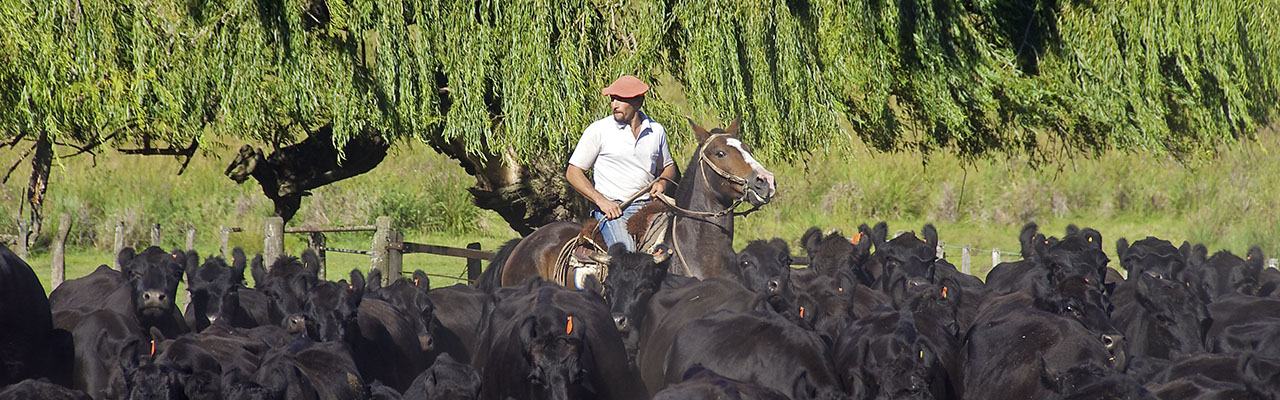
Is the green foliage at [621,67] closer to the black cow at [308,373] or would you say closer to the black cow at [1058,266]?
the black cow at [1058,266]

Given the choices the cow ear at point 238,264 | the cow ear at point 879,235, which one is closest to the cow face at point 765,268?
the cow ear at point 879,235

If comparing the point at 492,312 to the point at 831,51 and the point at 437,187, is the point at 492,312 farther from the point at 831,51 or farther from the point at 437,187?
the point at 437,187

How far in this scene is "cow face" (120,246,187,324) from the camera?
8.93m

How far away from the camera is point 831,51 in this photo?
47.0 feet

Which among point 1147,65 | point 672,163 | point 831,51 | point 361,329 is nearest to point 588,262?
point 672,163

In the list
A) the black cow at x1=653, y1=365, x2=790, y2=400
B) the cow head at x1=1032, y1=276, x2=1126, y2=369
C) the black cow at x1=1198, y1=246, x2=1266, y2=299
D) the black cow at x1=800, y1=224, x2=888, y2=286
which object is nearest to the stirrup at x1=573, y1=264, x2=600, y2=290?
the black cow at x1=800, y1=224, x2=888, y2=286

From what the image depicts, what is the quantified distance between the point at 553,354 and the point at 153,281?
3.85 metres

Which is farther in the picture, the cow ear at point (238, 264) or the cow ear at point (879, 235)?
the cow ear at point (879, 235)

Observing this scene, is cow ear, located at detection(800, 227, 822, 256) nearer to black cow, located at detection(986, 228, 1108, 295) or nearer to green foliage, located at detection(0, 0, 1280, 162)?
black cow, located at detection(986, 228, 1108, 295)

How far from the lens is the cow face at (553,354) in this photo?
6.48m

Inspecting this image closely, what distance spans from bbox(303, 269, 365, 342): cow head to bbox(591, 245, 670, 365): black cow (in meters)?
1.75

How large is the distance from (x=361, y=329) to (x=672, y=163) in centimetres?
337

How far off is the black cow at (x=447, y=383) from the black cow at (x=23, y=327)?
2.73m

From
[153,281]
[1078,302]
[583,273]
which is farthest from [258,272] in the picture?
[1078,302]
